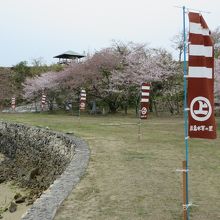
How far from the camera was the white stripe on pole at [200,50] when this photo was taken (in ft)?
16.7

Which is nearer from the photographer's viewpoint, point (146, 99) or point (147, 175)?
point (147, 175)

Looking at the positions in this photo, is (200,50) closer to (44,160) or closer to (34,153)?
(44,160)

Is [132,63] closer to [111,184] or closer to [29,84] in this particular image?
[29,84]

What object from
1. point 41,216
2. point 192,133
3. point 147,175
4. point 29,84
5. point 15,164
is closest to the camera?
point 192,133

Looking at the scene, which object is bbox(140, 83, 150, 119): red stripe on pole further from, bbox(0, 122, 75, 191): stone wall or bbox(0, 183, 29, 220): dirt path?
bbox(0, 183, 29, 220): dirt path

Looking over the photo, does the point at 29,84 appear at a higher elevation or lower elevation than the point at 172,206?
higher

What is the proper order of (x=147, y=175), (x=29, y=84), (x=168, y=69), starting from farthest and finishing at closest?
(x=29, y=84) → (x=168, y=69) → (x=147, y=175)

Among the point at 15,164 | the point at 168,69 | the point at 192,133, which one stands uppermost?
the point at 168,69

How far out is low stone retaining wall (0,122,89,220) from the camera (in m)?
6.53

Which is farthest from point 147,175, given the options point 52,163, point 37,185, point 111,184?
point 52,163

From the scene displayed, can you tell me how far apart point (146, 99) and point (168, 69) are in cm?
1902

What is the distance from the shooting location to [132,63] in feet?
111

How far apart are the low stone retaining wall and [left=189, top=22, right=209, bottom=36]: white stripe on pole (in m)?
3.15

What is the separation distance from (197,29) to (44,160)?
10.5 meters
